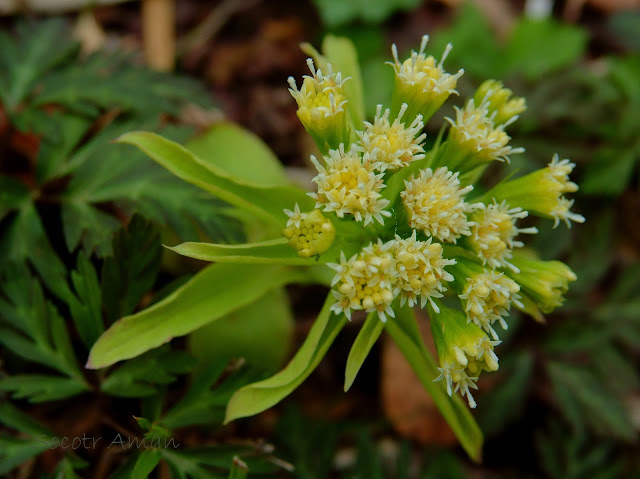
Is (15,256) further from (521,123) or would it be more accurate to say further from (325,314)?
(521,123)

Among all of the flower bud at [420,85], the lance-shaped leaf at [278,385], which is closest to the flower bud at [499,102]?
the flower bud at [420,85]

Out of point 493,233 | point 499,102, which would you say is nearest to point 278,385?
point 493,233

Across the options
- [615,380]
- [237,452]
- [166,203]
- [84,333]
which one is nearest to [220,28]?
[166,203]

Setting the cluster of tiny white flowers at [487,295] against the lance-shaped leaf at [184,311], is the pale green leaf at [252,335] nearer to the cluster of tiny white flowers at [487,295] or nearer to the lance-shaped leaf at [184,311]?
the lance-shaped leaf at [184,311]

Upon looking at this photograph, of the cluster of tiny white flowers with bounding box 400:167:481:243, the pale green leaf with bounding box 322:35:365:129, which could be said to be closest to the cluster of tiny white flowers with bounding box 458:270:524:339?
the cluster of tiny white flowers with bounding box 400:167:481:243

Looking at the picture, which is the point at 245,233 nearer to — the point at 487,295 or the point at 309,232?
the point at 309,232

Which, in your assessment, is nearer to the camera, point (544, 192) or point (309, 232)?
point (309, 232)
